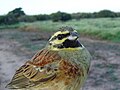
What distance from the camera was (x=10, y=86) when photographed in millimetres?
2521


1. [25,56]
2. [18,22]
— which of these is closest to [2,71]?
[25,56]

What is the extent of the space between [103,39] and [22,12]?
18497 mm

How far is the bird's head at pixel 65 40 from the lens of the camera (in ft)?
7.49

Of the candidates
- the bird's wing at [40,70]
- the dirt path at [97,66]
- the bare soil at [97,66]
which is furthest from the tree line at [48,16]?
the bird's wing at [40,70]

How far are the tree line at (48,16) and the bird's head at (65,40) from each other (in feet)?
106

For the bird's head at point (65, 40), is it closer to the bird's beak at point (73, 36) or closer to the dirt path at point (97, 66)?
the bird's beak at point (73, 36)

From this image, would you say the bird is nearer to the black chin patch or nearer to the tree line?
the black chin patch

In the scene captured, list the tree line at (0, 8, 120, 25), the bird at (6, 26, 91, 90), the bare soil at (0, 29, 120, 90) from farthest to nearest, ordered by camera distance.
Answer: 1. the tree line at (0, 8, 120, 25)
2. the bare soil at (0, 29, 120, 90)
3. the bird at (6, 26, 91, 90)

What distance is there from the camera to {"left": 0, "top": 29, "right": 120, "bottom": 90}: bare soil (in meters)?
9.64

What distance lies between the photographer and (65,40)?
2.29 meters

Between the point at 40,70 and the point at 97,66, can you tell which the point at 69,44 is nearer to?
the point at 40,70

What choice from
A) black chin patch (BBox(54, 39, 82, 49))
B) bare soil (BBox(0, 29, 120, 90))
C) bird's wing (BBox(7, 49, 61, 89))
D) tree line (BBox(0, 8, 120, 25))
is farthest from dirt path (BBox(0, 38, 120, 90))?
tree line (BBox(0, 8, 120, 25))

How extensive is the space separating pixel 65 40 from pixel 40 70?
Answer: 26 cm

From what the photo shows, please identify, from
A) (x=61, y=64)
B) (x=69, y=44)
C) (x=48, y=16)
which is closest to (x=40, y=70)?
(x=61, y=64)
